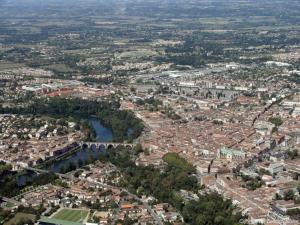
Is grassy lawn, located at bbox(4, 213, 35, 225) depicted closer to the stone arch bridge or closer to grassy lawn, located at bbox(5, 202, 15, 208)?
grassy lawn, located at bbox(5, 202, 15, 208)

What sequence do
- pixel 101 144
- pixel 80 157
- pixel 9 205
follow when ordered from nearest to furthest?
pixel 9 205 → pixel 80 157 → pixel 101 144

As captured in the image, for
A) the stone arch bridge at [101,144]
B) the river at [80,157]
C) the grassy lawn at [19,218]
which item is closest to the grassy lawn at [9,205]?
the grassy lawn at [19,218]

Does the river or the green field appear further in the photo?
the river

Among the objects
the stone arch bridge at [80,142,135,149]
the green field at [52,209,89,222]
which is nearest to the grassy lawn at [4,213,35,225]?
the green field at [52,209,89,222]

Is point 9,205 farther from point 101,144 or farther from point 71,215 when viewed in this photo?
point 101,144

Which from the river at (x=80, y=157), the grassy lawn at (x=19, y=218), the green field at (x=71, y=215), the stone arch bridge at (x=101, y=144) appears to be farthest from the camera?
the stone arch bridge at (x=101, y=144)

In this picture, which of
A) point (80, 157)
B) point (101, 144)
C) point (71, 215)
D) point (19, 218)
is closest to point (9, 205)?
point (19, 218)

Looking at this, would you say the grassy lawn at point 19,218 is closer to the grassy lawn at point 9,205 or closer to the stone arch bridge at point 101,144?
the grassy lawn at point 9,205

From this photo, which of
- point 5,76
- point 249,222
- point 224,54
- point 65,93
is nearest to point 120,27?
point 224,54

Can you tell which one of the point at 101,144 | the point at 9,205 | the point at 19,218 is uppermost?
the point at 19,218
